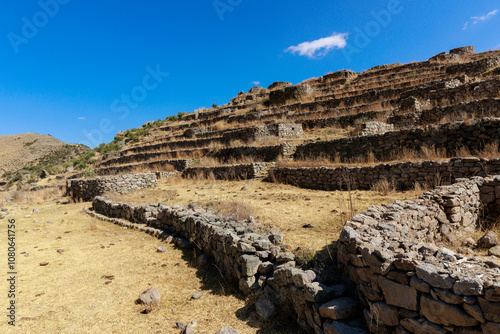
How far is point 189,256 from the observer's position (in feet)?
16.7

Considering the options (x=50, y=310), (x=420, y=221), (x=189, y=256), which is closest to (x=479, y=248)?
(x=420, y=221)

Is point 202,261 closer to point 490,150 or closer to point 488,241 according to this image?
point 488,241

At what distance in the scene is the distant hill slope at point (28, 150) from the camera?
157ft

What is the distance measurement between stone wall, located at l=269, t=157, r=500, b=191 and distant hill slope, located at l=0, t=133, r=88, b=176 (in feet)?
165

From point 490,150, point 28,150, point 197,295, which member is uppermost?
point 28,150

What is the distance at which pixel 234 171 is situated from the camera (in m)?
13.5

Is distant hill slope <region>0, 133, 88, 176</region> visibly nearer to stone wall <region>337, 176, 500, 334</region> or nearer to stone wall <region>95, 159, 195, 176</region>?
stone wall <region>95, 159, 195, 176</region>

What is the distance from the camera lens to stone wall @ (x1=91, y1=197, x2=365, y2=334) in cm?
250

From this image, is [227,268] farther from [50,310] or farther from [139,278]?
[50,310]

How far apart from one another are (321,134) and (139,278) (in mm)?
13758

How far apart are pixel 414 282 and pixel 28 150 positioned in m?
69.6

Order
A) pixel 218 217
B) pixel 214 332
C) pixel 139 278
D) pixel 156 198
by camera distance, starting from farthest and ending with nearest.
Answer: pixel 156 198 < pixel 218 217 < pixel 139 278 < pixel 214 332

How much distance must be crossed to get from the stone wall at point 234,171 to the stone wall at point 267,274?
6.74m

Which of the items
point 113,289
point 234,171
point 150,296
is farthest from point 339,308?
point 234,171
